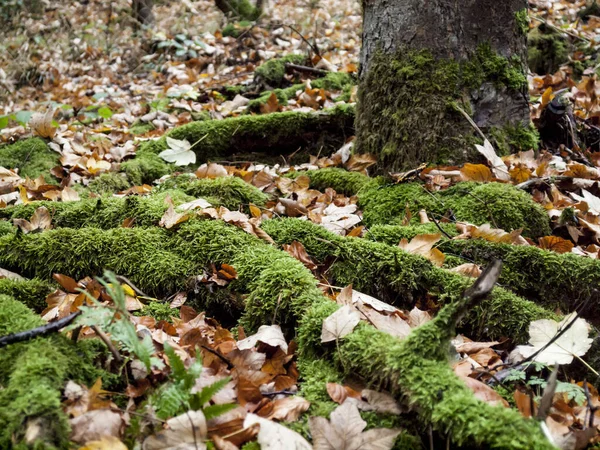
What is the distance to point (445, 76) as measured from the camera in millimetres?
3326

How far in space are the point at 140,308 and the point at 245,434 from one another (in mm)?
1015

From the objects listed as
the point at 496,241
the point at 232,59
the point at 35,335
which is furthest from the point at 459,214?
the point at 232,59

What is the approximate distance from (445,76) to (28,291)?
2743 mm

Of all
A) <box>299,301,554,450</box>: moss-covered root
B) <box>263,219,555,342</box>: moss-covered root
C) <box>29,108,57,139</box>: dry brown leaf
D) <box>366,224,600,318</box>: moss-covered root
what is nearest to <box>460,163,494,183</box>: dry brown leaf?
<box>366,224,600,318</box>: moss-covered root

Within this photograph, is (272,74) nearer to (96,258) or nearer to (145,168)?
(145,168)

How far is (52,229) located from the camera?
9.16 feet

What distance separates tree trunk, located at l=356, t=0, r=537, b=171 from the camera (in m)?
3.33

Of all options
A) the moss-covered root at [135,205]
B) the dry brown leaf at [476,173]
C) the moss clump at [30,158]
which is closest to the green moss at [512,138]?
the dry brown leaf at [476,173]

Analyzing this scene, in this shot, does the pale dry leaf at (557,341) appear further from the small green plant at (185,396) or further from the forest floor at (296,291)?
the small green plant at (185,396)

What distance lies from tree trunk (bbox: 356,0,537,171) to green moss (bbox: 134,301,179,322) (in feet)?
6.18

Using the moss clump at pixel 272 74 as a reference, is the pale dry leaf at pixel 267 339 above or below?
below

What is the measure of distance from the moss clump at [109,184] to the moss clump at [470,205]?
1.95 meters

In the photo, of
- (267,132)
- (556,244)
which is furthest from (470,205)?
(267,132)

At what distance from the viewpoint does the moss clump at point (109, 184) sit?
3877mm
